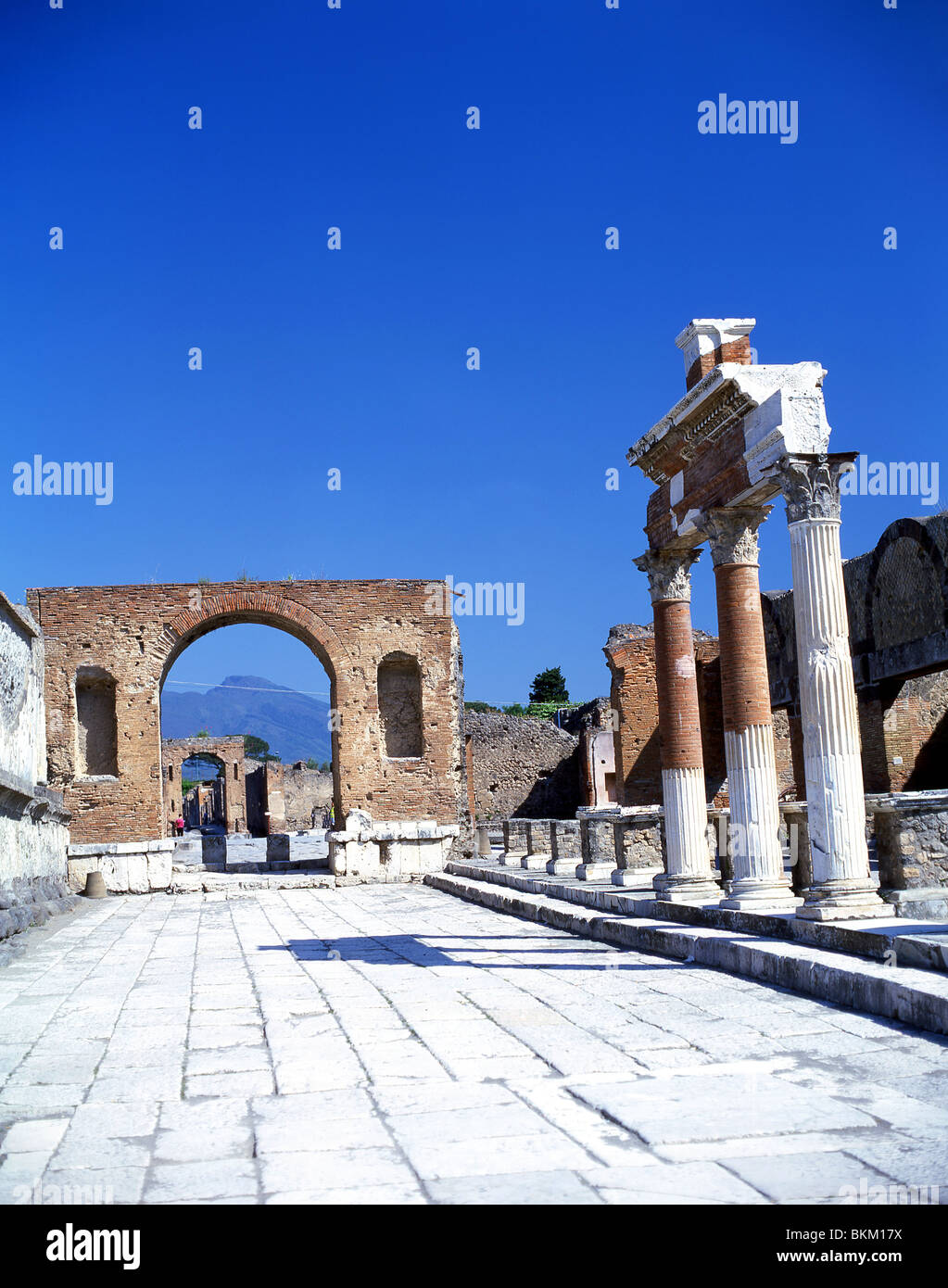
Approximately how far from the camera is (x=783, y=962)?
272 inches

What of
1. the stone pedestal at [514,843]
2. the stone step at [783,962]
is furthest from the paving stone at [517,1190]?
the stone pedestal at [514,843]

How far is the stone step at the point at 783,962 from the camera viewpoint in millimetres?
5566

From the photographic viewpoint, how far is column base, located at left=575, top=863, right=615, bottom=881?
44.2 ft

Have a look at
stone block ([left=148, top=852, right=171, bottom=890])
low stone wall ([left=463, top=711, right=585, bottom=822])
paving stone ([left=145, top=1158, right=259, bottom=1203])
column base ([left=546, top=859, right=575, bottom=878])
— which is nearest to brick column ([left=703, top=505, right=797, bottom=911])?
column base ([left=546, top=859, right=575, bottom=878])

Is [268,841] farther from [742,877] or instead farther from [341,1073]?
[341,1073]

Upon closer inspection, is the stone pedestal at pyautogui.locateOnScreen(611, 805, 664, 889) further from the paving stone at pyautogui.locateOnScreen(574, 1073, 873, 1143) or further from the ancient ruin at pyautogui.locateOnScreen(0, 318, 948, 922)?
the paving stone at pyautogui.locateOnScreen(574, 1073, 873, 1143)

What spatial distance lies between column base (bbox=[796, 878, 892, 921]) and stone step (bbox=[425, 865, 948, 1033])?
242 millimetres

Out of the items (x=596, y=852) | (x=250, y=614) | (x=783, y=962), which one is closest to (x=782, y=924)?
(x=783, y=962)

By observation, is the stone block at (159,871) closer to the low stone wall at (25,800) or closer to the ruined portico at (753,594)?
the low stone wall at (25,800)

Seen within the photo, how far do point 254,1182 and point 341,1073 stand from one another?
66.1 inches

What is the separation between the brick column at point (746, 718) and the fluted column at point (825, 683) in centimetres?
97

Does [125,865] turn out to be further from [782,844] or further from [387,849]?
[782,844]

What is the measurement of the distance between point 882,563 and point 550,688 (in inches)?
2017
